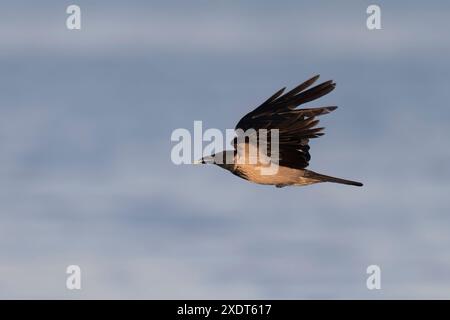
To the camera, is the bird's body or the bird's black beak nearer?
the bird's body

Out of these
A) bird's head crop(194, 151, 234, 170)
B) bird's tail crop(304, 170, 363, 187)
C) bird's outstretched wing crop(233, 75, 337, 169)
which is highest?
bird's outstretched wing crop(233, 75, 337, 169)

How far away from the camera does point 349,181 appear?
30.0 m

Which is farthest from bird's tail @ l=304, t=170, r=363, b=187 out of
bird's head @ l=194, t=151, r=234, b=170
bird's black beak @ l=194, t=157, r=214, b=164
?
bird's black beak @ l=194, t=157, r=214, b=164

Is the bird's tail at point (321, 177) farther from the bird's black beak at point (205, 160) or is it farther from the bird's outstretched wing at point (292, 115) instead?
the bird's black beak at point (205, 160)

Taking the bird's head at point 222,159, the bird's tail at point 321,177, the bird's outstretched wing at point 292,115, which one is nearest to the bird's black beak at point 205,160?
the bird's head at point 222,159

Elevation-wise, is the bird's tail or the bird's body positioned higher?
the bird's body

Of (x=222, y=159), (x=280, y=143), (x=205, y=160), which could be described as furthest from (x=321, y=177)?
(x=205, y=160)

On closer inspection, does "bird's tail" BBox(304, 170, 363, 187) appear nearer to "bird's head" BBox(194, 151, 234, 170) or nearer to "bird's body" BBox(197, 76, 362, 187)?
"bird's body" BBox(197, 76, 362, 187)

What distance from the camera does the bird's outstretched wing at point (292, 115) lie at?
29.5 m

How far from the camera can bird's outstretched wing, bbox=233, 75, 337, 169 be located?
2948cm

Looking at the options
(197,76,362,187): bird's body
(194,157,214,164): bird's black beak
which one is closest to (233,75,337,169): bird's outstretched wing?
(197,76,362,187): bird's body

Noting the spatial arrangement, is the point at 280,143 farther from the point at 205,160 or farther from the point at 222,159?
the point at 205,160
